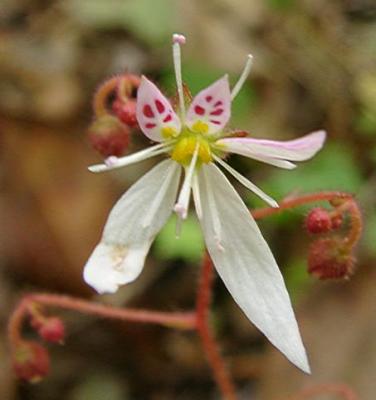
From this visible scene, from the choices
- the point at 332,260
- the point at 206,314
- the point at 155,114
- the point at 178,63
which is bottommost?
the point at 206,314

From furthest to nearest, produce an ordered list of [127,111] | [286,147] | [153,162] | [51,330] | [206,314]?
[153,162] → [206,314] → [51,330] → [127,111] → [286,147]

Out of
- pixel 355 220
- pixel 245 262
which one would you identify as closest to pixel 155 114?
pixel 245 262

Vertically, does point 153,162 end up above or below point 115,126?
below

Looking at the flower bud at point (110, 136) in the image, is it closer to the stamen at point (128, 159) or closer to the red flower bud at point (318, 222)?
the stamen at point (128, 159)

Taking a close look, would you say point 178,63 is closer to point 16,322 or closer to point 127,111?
point 127,111

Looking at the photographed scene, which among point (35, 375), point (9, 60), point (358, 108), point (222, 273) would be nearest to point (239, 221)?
point (222, 273)

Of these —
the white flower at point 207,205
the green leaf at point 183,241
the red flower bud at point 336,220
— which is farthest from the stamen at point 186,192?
the green leaf at point 183,241
